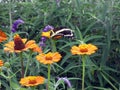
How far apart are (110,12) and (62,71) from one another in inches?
18.2

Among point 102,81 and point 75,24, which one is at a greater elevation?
point 75,24

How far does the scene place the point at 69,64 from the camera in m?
2.16

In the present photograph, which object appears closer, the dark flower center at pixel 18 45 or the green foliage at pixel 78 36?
the dark flower center at pixel 18 45

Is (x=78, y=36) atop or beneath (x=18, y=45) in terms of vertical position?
beneath

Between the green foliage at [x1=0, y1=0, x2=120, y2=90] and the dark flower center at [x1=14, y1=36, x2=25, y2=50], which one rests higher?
the dark flower center at [x1=14, y1=36, x2=25, y2=50]

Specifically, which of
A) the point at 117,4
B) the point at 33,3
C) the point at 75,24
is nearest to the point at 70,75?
the point at 75,24

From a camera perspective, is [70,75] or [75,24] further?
[75,24]

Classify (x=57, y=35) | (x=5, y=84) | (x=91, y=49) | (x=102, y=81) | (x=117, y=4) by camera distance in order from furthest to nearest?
(x=117, y=4), (x=102, y=81), (x=5, y=84), (x=57, y=35), (x=91, y=49)

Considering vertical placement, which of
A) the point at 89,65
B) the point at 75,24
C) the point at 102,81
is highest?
the point at 75,24

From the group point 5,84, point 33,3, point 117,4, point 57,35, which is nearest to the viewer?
point 57,35

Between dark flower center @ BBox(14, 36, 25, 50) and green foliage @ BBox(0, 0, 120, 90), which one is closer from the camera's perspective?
dark flower center @ BBox(14, 36, 25, 50)

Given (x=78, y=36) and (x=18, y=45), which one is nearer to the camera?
(x=18, y=45)

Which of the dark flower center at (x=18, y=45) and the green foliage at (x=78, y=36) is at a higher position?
the dark flower center at (x=18, y=45)

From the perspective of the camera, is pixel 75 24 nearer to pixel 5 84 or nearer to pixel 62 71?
pixel 62 71
